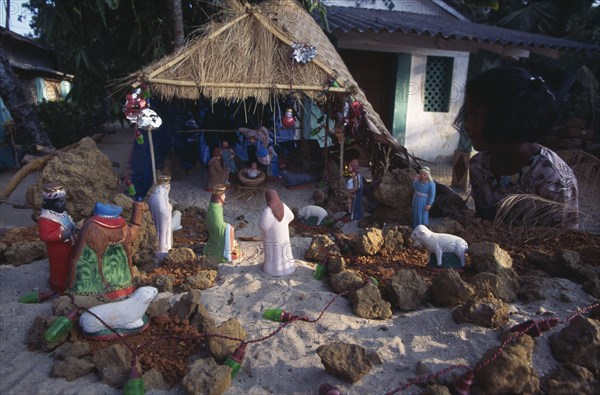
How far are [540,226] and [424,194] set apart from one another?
124cm

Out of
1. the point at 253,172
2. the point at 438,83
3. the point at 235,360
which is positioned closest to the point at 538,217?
the point at 235,360

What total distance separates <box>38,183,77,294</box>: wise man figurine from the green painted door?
26.8 ft

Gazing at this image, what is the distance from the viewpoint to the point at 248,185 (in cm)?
680

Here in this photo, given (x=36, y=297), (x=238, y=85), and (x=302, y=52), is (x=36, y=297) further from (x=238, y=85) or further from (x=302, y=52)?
(x=302, y=52)

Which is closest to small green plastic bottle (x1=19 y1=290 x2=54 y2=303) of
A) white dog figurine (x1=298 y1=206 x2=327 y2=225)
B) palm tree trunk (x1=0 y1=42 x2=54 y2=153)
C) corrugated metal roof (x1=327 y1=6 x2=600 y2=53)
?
white dog figurine (x1=298 y1=206 x2=327 y2=225)

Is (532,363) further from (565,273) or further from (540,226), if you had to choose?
(540,226)

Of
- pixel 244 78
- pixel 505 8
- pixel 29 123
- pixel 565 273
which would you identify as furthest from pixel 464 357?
pixel 505 8

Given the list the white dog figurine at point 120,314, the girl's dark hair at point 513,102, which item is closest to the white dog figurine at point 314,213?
the girl's dark hair at point 513,102

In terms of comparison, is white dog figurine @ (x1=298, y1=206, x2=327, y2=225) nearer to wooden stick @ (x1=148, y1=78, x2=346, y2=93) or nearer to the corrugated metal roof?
wooden stick @ (x1=148, y1=78, x2=346, y2=93)

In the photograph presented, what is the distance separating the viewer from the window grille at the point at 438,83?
33.0 feet

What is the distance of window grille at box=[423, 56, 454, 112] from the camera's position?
10.1 meters

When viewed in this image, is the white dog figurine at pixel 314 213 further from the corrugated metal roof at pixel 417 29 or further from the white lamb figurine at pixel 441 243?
the corrugated metal roof at pixel 417 29

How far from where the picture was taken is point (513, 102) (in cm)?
367

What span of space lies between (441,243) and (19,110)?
9541 mm
